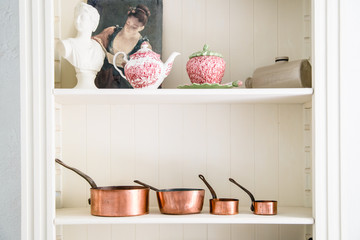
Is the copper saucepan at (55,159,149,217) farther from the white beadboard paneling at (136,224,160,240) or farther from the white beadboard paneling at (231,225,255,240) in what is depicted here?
the white beadboard paneling at (231,225,255,240)

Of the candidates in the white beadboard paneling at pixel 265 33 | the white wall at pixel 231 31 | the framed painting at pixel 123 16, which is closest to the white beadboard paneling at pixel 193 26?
the white wall at pixel 231 31

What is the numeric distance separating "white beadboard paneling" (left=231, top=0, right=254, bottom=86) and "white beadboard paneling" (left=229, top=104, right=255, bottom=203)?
13cm

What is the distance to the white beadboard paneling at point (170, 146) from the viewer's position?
1722mm

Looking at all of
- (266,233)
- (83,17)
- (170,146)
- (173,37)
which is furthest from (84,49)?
(266,233)

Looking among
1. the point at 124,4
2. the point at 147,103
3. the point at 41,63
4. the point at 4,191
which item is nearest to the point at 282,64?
the point at 147,103

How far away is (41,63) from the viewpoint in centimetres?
137

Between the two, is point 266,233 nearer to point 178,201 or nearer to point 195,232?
point 195,232

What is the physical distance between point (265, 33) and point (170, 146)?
583 mm

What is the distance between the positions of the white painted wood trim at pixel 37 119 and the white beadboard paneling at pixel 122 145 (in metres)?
0.39

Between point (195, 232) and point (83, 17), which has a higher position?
point (83, 17)

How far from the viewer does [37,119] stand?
4.47ft

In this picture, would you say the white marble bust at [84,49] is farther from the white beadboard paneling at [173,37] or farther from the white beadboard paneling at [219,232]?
the white beadboard paneling at [219,232]
